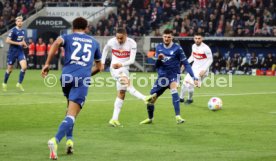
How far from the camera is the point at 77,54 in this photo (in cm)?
1153

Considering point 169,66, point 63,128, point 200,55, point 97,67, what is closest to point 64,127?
point 63,128

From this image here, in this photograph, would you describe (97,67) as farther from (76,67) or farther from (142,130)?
(142,130)

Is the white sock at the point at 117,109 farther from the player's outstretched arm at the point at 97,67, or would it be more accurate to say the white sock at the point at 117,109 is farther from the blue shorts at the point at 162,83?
the player's outstretched arm at the point at 97,67

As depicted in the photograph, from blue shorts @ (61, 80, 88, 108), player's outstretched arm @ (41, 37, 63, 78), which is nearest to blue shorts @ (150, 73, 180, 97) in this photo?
blue shorts @ (61, 80, 88, 108)

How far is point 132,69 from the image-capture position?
46781mm

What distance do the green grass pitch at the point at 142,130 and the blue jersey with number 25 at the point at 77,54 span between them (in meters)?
1.43

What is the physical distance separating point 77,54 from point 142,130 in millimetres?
4051

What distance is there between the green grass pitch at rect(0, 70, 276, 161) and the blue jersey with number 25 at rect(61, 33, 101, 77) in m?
1.43

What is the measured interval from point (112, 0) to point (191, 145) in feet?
134

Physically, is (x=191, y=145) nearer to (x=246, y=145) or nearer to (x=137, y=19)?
(x=246, y=145)

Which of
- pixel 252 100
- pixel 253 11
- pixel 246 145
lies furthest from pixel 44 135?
pixel 253 11

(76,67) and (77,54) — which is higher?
(77,54)

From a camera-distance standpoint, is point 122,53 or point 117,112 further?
point 122,53

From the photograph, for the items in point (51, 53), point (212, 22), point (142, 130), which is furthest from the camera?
point (212, 22)
